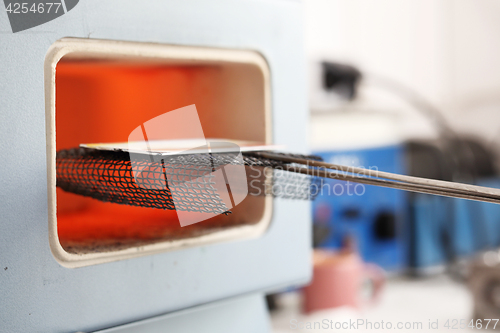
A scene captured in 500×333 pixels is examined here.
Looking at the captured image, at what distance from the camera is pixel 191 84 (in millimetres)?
577

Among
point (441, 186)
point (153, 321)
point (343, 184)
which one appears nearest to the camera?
point (441, 186)

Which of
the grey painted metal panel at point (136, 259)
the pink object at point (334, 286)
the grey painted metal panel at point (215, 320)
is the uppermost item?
the grey painted metal panel at point (136, 259)

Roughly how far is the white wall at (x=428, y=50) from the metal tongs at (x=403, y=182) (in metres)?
1.07

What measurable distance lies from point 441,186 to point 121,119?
0.48 metres

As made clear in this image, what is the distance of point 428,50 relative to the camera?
153cm

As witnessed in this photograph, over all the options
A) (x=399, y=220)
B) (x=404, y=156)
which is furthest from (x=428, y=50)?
(x=399, y=220)

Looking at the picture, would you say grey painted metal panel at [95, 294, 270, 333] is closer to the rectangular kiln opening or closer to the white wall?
the rectangular kiln opening

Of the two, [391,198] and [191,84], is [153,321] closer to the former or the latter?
[191,84]

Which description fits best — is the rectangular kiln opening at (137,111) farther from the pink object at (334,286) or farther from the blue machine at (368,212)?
the blue machine at (368,212)

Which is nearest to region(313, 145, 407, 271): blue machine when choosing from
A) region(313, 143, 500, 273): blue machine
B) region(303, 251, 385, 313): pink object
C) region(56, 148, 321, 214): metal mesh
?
region(313, 143, 500, 273): blue machine

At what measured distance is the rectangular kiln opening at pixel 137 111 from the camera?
40 centimetres

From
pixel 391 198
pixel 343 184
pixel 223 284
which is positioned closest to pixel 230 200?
pixel 223 284

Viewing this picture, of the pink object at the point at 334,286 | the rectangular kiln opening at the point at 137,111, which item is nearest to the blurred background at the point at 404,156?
the pink object at the point at 334,286

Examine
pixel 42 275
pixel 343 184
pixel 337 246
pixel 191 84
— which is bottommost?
pixel 337 246
